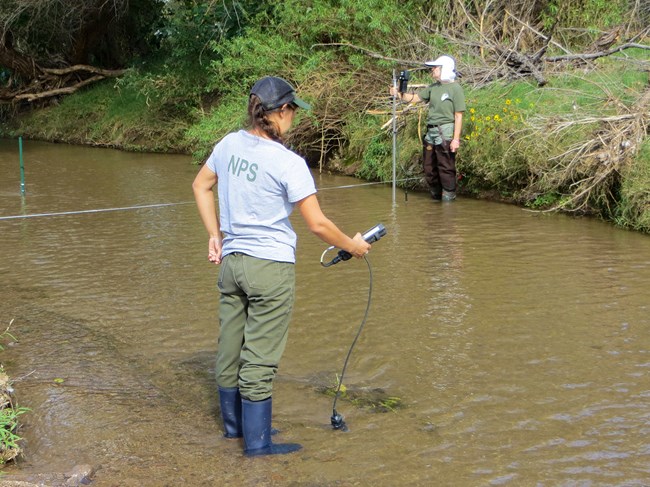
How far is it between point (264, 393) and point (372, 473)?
0.65m

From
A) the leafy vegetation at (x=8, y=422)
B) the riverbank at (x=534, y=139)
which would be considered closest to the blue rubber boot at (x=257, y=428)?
the leafy vegetation at (x=8, y=422)

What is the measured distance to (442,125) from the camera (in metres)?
11.5

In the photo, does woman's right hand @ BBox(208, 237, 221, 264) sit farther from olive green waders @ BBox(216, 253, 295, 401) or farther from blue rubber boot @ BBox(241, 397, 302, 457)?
blue rubber boot @ BBox(241, 397, 302, 457)

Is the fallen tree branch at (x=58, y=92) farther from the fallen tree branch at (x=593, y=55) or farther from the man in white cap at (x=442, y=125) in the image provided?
the fallen tree branch at (x=593, y=55)

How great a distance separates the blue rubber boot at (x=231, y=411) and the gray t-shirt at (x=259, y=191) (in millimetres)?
727

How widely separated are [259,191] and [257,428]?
Answer: 1169mm

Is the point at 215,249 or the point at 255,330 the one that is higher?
the point at 215,249

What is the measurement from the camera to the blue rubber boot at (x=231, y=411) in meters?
4.54

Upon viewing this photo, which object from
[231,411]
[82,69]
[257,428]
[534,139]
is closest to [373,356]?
[231,411]

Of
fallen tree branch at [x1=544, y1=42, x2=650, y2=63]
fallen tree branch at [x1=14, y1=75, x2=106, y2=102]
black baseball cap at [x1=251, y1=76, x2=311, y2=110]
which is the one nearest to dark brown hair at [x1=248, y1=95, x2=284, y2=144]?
black baseball cap at [x1=251, y1=76, x2=311, y2=110]

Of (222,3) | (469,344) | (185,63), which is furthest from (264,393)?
(185,63)

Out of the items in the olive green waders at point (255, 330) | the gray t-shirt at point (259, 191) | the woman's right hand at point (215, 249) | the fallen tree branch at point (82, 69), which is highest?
the fallen tree branch at point (82, 69)

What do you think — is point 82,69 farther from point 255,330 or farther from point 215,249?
point 255,330

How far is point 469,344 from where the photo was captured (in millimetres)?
6074
